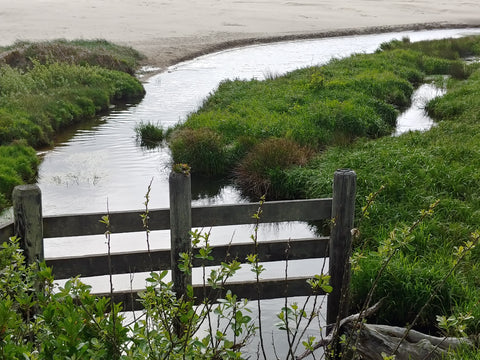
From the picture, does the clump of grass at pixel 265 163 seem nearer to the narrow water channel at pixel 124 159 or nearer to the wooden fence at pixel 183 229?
the narrow water channel at pixel 124 159

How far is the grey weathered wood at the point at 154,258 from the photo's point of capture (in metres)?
6.35

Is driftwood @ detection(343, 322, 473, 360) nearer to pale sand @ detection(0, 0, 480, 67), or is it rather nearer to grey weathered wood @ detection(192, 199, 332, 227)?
grey weathered wood @ detection(192, 199, 332, 227)

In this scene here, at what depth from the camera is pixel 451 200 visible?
1120cm

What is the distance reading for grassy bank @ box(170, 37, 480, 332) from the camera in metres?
8.19

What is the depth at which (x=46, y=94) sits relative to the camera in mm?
23625

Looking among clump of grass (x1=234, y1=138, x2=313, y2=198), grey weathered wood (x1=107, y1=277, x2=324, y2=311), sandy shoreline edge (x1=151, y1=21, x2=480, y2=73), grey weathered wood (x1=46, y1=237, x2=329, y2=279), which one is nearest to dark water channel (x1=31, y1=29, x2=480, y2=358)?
clump of grass (x1=234, y1=138, x2=313, y2=198)

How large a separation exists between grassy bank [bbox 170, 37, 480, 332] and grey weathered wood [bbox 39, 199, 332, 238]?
2.45ft

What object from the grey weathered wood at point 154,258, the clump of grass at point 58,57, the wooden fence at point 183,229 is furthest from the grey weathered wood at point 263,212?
the clump of grass at point 58,57

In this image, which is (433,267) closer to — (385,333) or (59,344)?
(385,333)

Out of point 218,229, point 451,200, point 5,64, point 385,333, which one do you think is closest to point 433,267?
point 385,333

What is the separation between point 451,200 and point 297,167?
13.0ft

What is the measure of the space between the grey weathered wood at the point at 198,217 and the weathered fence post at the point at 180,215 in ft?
0.54

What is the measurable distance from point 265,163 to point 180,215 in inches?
326

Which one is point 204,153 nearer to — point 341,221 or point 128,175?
point 128,175
